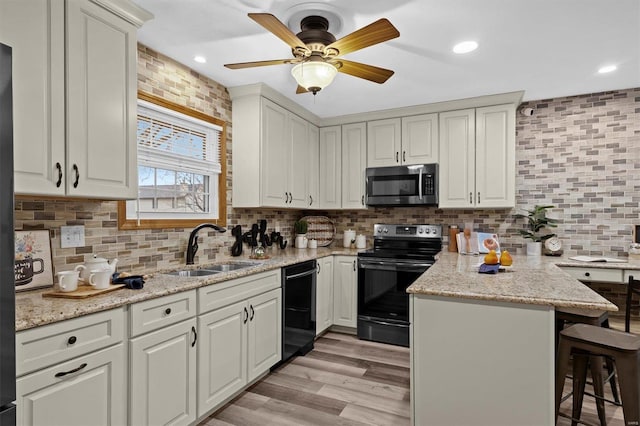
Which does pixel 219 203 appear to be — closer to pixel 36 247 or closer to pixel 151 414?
pixel 36 247

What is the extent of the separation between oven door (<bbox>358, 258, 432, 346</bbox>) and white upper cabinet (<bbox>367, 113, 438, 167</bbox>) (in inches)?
44.5

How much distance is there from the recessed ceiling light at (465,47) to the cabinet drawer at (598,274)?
191 cm

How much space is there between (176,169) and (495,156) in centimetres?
292

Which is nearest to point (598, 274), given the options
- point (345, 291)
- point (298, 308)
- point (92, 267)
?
point (345, 291)

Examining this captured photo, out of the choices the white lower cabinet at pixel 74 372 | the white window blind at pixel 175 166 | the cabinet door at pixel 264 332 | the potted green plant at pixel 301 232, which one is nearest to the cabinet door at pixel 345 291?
the potted green plant at pixel 301 232

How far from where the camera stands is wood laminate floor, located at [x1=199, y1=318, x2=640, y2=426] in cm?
220

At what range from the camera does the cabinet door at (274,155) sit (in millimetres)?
3250

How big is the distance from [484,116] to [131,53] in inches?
121

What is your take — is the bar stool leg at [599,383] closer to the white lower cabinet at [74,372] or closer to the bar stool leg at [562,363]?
the bar stool leg at [562,363]

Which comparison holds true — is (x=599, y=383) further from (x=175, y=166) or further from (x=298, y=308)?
(x=175, y=166)

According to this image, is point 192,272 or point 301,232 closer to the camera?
point 192,272

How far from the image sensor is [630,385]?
5.28ft

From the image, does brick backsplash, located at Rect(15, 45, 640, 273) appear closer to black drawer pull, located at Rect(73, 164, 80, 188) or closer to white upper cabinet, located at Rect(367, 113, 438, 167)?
white upper cabinet, located at Rect(367, 113, 438, 167)

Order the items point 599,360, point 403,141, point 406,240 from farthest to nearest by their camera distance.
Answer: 1. point 406,240
2. point 403,141
3. point 599,360
